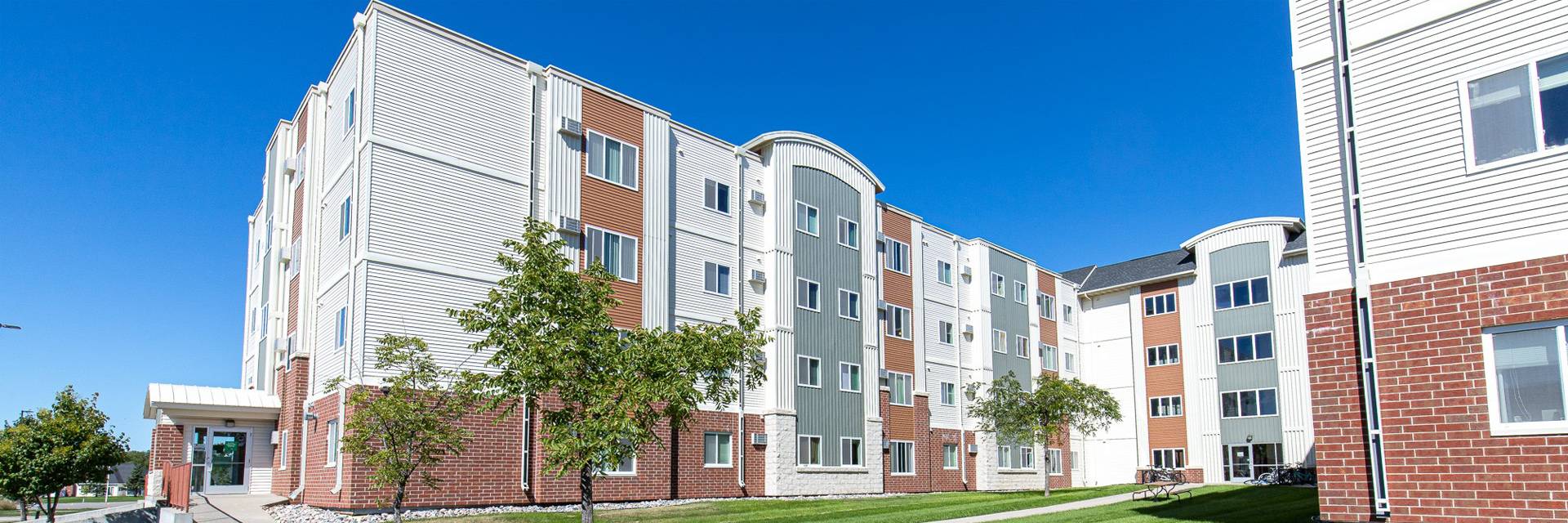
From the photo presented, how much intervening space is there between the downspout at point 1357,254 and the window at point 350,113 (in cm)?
2303

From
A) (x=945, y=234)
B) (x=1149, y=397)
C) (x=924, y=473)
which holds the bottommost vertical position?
(x=924, y=473)

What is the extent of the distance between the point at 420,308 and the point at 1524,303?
883 inches

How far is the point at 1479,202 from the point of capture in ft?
40.4

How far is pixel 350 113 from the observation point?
1093 inches

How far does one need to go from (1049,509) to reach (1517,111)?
48.4 feet

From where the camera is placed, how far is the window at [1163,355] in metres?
50.0

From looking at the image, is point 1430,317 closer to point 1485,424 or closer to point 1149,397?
point 1485,424

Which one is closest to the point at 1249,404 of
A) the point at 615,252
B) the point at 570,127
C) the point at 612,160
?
the point at 615,252

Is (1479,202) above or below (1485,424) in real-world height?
above

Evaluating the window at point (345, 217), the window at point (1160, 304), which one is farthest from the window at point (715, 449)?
the window at point (1160, 304)

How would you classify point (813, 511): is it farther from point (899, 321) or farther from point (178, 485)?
point (899, 321)

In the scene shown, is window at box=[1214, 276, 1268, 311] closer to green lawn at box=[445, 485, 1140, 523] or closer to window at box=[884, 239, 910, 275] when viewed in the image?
window at box=[884, 239, 910, 275]

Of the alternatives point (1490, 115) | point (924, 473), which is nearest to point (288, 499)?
point (924, 473)

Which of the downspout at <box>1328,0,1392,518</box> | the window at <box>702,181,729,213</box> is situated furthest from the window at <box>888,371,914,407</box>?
the downspout at <box>1328,0,1392,518</box>
